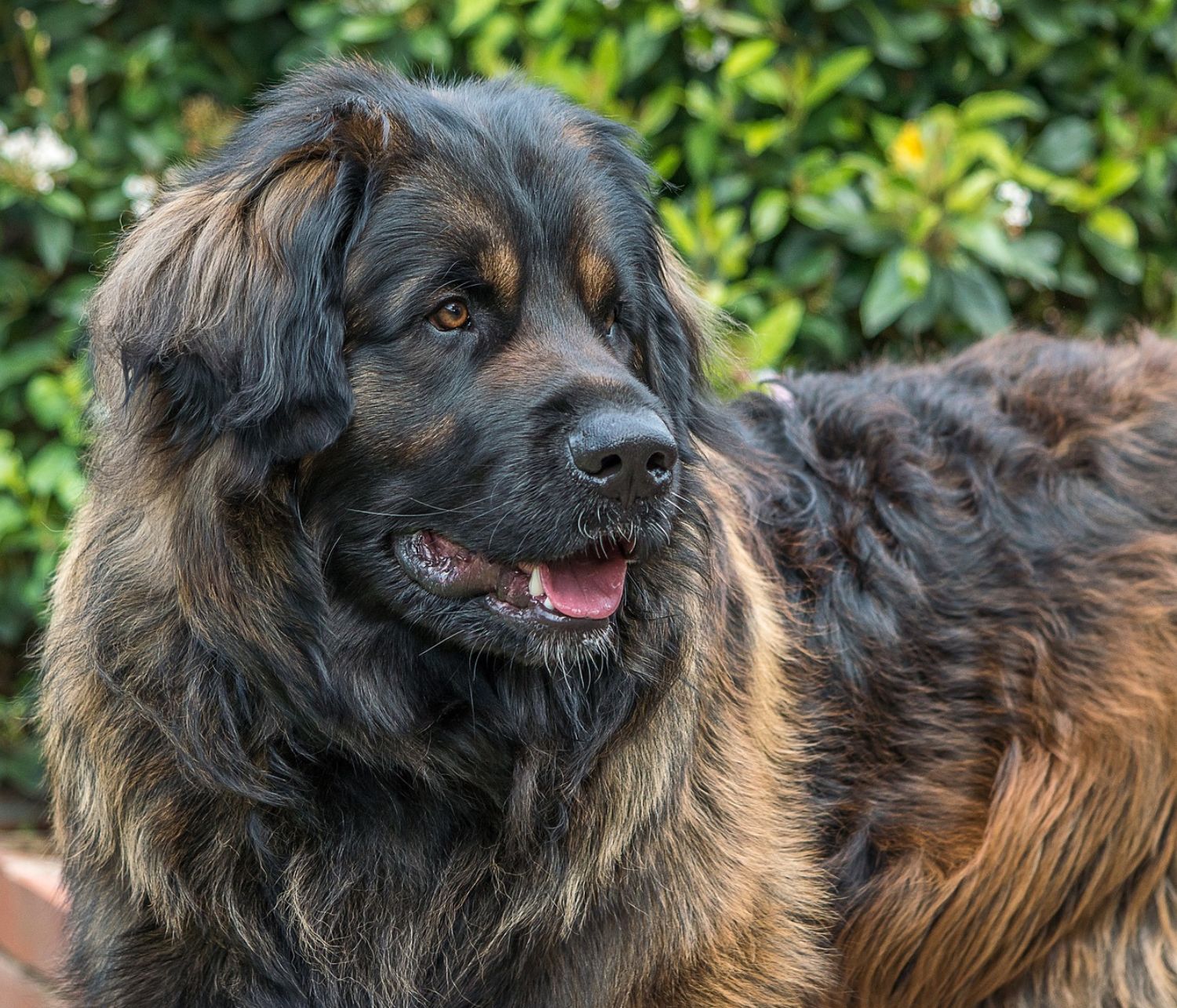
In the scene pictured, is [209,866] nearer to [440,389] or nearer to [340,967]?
[340,967]

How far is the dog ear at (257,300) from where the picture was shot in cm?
237

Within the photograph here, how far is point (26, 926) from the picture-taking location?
4418 mm

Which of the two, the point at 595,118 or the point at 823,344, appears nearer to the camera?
the point at 595,118

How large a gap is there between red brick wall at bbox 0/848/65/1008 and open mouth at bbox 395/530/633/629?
221cm

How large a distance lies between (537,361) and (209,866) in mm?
1062

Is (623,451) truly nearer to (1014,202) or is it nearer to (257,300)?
(257,300)

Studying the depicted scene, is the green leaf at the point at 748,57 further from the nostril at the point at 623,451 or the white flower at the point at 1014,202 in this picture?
the nostril at the point at 623,451

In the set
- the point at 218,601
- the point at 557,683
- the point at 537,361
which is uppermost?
the point at 537,361

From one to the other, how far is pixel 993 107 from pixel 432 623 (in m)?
2.74

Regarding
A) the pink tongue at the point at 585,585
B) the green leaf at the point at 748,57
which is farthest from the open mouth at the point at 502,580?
the green leaf at the point at 748,57

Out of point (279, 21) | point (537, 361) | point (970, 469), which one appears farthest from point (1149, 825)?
point (279, 21)

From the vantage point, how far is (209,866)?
2533 mm

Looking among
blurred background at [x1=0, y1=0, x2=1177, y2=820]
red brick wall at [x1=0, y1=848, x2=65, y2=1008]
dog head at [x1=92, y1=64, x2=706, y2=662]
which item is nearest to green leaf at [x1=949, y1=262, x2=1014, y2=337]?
blurred background at [x1=0, y1=0, x2=1177, y2=820]

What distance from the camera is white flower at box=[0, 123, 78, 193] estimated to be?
183 inches
